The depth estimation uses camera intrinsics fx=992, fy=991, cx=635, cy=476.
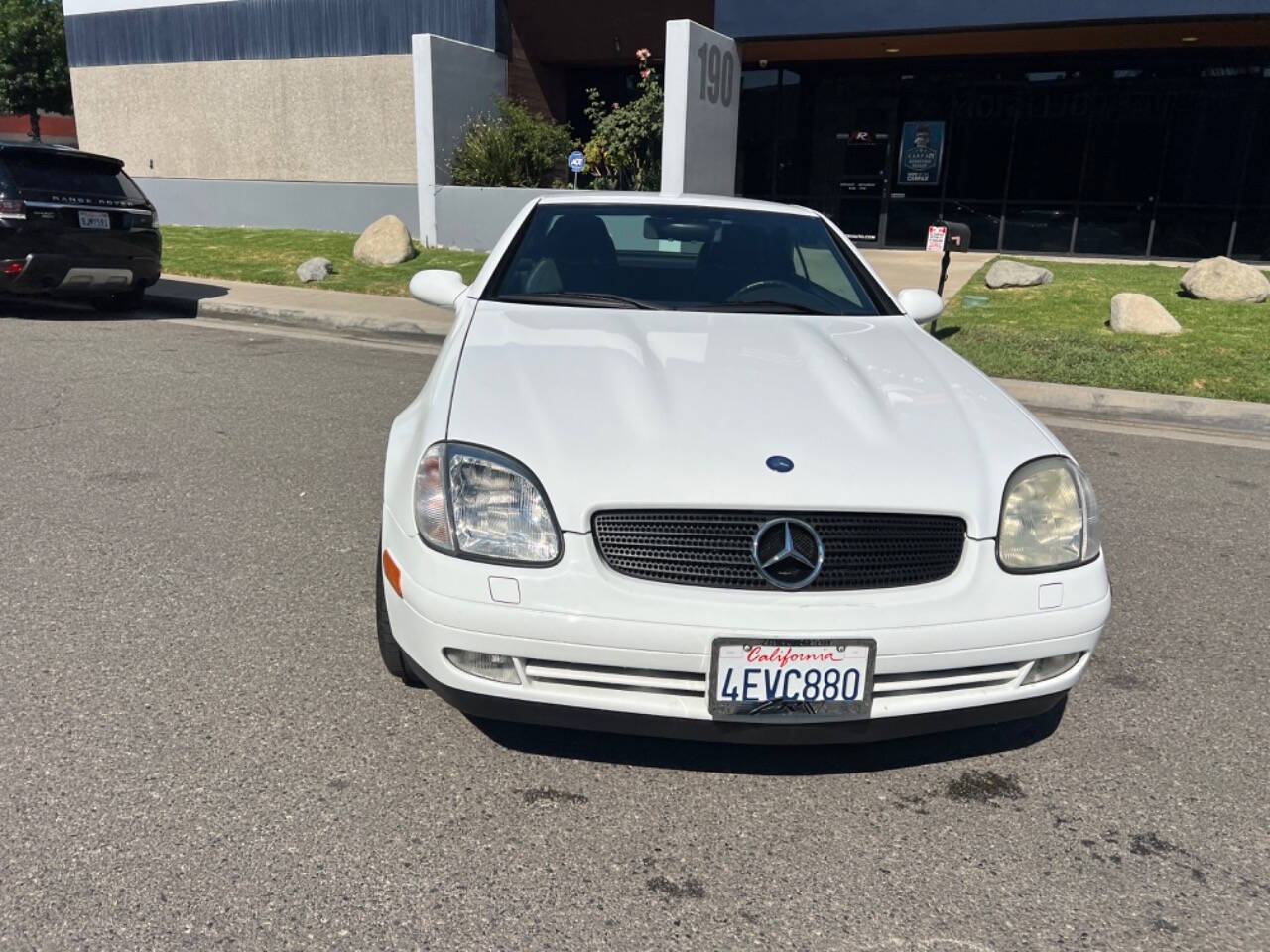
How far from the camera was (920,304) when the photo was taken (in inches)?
164

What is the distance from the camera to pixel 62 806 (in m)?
2.41

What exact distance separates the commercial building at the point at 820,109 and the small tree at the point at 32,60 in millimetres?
22013

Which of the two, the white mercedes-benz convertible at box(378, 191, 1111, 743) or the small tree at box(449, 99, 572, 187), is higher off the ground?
the small tree at box(449, 99, 572, 187)

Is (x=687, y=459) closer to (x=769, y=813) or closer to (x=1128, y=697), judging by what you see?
(x=769, y=813)

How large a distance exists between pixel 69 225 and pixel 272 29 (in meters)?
12.4

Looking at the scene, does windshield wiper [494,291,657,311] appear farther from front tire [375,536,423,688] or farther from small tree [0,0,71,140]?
small tree [0,0,71,140]

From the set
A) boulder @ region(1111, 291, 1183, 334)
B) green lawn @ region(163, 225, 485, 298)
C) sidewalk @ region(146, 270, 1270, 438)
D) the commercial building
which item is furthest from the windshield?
the commercial building

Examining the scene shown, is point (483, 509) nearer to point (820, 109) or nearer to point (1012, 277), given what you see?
point (1012, 277)

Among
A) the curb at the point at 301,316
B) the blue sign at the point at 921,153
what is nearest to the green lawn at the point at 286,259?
the curb at the point at 301,316

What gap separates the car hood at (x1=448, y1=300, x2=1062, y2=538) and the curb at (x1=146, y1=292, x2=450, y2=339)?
22.7 ft

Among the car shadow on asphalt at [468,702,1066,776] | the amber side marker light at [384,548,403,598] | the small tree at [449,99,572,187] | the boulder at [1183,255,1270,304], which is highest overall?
the small tree at [449,99,572,187]

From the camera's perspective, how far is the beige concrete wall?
19.0m

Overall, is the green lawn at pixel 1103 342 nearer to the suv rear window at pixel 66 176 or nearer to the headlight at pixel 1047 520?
the headlight at pixel 1047 520

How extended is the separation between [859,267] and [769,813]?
2.45 metres
